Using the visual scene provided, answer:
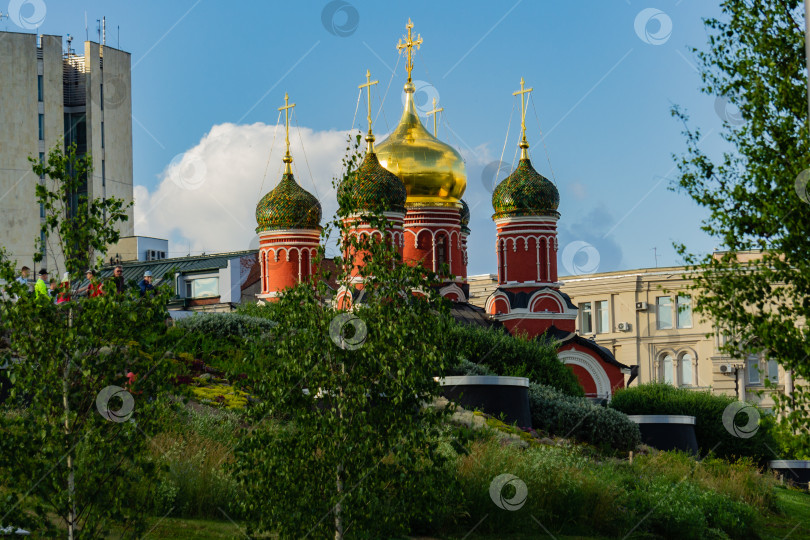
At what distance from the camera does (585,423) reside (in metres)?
23.8

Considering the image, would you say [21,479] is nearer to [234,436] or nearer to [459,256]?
[234,436]

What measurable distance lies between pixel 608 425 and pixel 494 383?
9.93ft

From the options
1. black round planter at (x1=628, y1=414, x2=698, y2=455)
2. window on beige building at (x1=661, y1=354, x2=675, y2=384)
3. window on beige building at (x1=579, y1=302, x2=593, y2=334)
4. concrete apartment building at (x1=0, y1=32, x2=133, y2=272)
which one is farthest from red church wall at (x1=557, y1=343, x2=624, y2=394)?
concrete apartment building at (x1=0, y1=32, x2=133, y2=272)

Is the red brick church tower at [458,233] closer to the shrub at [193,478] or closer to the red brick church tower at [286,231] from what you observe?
the red brick church tower at [286,231]

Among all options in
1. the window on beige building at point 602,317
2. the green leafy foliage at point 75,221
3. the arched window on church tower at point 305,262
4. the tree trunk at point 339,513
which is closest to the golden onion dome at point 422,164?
the arched window on church tower at point 305,262

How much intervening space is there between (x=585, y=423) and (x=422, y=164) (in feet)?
56.5

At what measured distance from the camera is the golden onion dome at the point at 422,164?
39188mm

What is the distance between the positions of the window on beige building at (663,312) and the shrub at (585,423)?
37951 mm

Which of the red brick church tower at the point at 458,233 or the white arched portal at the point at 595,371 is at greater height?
the red brick church tower at the point at 458,233

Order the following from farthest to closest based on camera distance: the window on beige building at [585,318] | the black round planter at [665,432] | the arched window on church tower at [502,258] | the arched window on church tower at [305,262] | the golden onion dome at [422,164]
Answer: the window on beige building at [585,318] → the golden onion dome at [422,164] → the arched window on church tower at [502,258] → the arched window on church tower at [305,262] → the black round planter at [665,432]

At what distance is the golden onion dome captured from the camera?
39188 millimetres

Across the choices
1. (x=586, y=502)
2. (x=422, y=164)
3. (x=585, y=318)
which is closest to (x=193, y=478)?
(x=586, y=502)

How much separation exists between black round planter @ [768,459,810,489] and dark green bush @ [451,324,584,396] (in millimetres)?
5238

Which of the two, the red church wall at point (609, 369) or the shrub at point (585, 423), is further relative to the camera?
the red church wall at point (609, 369)
